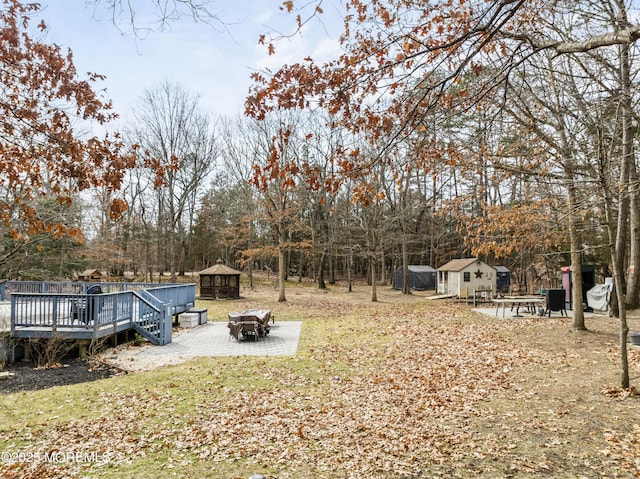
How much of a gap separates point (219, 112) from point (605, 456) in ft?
100

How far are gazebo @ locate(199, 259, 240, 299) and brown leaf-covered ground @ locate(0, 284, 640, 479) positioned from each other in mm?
15335

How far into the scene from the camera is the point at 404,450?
452 cm

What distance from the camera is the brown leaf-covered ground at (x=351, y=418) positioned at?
4.25 m

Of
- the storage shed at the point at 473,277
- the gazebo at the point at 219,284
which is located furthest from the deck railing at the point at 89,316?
the storage shed at the point at 473,277

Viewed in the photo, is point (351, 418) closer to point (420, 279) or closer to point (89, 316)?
point (89, 316)

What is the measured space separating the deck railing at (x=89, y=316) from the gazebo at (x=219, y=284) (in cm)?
1148

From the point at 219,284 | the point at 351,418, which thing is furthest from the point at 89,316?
the point at 219,284

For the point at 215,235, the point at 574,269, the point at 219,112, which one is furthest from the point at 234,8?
the point at 215,235

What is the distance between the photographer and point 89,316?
1022 centimetres

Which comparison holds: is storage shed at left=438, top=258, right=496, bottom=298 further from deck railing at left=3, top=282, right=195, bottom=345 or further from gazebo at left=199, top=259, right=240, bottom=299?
deck railing at left=3, top=282, right=195, bottom=345

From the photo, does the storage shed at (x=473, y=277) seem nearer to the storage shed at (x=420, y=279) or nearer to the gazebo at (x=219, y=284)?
the storage shed at (x=420, y=279)

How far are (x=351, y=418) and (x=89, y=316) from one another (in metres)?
7.80

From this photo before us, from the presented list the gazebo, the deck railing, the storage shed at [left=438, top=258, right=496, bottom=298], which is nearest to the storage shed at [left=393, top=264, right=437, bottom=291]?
the storage shed at [left=438, top=258, right=496, bottom=298]

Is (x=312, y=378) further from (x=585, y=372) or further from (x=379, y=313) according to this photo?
(x=379, y=313)
